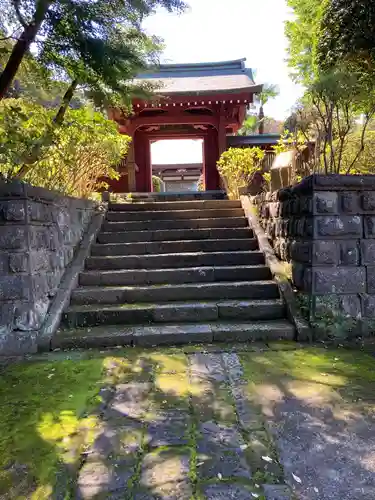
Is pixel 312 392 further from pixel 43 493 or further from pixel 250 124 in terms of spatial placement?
pixel 250 124

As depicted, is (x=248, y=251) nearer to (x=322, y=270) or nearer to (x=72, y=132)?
(x=322, y=270)

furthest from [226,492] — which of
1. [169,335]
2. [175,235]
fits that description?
[175,235]

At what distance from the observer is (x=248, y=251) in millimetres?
4684

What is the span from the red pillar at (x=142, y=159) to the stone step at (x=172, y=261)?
8.44 meters

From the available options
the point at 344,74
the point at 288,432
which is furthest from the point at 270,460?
the point at 344,74

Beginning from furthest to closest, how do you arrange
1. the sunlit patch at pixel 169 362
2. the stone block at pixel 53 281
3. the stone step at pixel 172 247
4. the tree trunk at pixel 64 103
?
the stone step at pixel 172 247, the tree trunk at pixel 64 103, the stone block at pixel 53 281, the sunlit patch at pixel 169 362

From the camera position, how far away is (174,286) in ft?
13.3

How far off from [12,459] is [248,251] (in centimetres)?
347

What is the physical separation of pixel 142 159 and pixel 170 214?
7677mm

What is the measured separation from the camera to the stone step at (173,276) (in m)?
4.25

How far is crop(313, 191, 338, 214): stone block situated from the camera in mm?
3305

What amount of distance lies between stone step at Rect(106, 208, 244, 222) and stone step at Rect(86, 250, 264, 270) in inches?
46.3

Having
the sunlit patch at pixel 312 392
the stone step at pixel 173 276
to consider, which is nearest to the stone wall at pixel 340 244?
the stone step at pixel 173 276

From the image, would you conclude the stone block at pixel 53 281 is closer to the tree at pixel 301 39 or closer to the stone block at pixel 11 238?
the stone block at pixel 11 238
